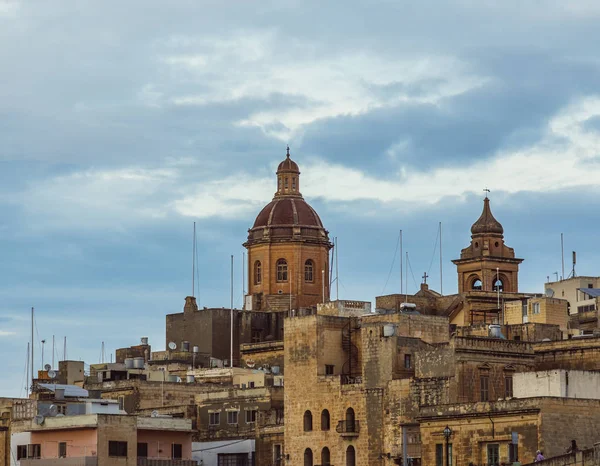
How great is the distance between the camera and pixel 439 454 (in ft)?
272

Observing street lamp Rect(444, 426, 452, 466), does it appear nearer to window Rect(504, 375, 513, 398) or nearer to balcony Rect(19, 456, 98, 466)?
window Rect(504, 375, 513, 398)

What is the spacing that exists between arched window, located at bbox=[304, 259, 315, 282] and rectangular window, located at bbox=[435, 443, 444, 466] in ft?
189

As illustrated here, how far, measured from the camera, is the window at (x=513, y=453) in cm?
7975

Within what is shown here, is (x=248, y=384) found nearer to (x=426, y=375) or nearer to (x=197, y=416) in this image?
(x=197, y=416)

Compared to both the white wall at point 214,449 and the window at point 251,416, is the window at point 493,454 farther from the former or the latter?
the window at point 251,416

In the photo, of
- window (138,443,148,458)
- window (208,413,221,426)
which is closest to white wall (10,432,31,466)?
window (138,443,148,458)

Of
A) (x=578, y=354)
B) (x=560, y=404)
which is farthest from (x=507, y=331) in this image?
(x=560, y=404)

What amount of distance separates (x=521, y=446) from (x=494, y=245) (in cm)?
5780

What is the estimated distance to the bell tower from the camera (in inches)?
5344

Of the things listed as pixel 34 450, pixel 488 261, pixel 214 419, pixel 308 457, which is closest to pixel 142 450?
pixel 34 450

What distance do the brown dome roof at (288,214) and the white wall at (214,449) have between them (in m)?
40.5

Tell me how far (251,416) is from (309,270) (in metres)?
38.6

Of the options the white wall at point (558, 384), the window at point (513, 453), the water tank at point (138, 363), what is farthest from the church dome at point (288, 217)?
the window at point (513, 453)

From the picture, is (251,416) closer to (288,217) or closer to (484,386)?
(484,386)
